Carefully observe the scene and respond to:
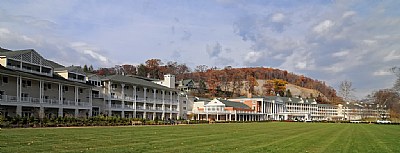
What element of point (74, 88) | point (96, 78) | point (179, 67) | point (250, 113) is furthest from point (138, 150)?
point (179, 67)

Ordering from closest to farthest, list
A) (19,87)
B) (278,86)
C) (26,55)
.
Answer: (19,87), (26,55), (278,86)

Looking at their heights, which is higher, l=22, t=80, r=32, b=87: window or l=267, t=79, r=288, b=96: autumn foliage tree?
l=267, t=79, r=288, b=96: autumn foliage tree

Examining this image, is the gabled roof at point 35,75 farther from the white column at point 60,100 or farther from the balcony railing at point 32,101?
the balcony railing at point 32,101

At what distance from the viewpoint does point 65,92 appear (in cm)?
5428

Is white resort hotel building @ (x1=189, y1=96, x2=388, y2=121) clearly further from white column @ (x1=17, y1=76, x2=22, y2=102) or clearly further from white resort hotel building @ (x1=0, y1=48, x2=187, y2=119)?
white column @ (x1=17, y1=76, x2=22, y2=102)

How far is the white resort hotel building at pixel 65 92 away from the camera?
44312 millimetres

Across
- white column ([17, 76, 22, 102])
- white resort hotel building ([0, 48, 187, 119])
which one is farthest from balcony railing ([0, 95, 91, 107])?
white column ([17, 76, 22, 102])

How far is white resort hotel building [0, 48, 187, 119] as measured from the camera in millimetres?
44312

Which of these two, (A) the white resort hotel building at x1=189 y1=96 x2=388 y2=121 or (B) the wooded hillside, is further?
(B) the wooded hillside

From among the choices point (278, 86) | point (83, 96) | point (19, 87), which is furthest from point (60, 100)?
point (278, 86)

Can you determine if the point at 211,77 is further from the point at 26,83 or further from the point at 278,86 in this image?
the point at 26,83

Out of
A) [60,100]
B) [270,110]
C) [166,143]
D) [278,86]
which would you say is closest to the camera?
[166,143]

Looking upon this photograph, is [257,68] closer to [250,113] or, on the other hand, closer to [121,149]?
[250,113]

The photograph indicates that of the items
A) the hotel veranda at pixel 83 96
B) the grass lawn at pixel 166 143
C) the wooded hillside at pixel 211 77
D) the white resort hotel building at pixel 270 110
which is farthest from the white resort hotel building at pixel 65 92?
the wooded hillside at pixel 211 77
